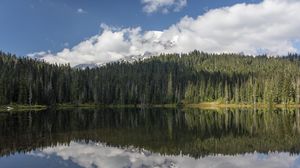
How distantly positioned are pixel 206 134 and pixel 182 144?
11185 mm

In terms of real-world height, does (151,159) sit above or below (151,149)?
below

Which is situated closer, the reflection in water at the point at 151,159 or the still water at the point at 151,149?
the reflection in water at the point at 151,159

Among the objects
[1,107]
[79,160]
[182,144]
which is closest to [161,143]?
[182,144]

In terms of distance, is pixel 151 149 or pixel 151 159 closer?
pixel 151 159

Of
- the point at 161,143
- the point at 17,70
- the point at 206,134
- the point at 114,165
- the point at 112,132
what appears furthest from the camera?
the point at 17,70

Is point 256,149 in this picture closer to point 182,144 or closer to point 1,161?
point 182,144

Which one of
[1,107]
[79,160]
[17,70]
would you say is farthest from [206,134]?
[17,70]

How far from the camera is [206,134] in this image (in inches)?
2243

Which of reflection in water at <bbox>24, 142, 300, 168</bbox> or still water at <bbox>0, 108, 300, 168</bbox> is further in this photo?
still water at <bbox>0, 108, 300, 168</bbox>

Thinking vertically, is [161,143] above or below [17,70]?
below

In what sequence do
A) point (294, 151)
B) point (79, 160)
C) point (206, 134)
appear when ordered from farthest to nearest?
point (206, 134)
point (294, 151)
point (79, 160)

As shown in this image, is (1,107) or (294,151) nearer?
(294,151)

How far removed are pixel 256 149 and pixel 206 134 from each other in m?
14.3

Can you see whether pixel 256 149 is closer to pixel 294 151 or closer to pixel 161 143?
pixel 294 151
